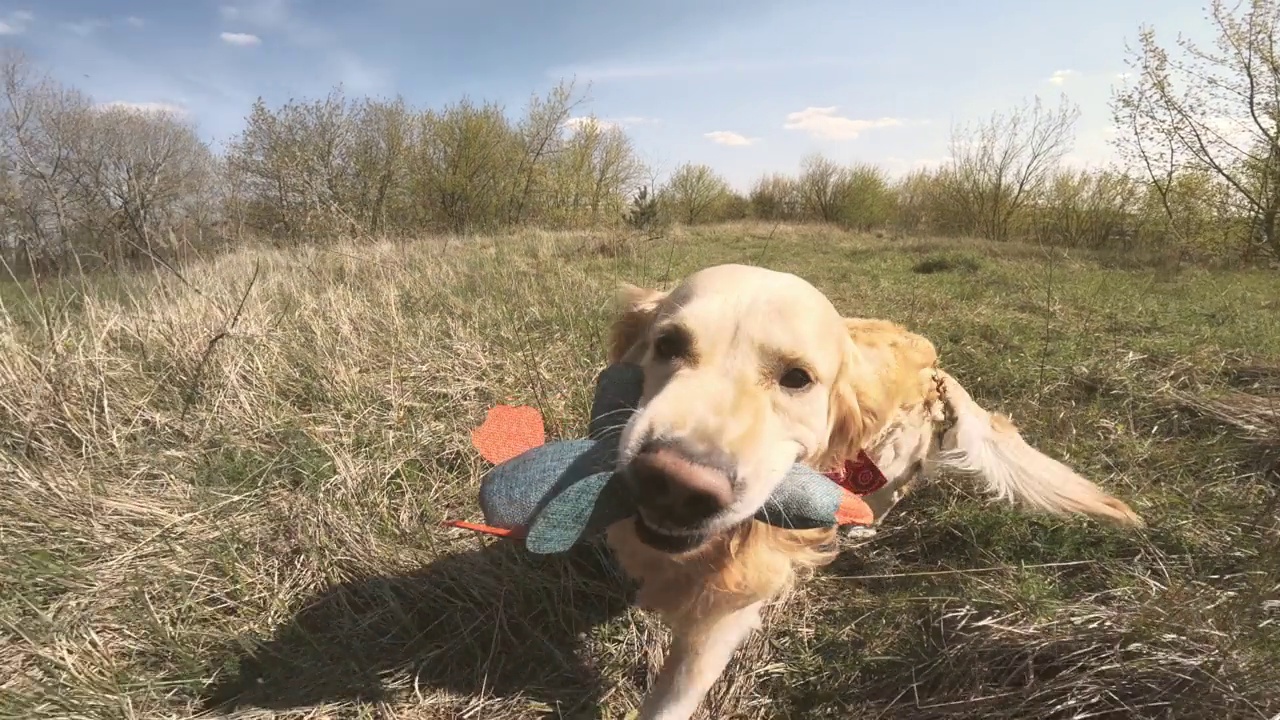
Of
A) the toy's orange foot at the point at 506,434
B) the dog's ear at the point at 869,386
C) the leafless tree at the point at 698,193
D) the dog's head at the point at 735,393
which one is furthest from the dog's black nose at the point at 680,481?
the leafless tree at the point at 698,193

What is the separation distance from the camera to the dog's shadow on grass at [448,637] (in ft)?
5.66

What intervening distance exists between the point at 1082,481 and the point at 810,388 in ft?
4.57

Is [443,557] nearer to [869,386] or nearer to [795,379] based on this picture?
[795,379]

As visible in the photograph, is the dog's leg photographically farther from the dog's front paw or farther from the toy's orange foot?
the dog's front paw

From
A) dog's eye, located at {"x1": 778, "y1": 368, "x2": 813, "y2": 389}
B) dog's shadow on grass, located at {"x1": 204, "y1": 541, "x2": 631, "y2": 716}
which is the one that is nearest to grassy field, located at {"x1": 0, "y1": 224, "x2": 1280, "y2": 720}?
dog's shadow on grass, located at {"x1": 204, "y1": 541, "x2": 631, "y2": 716}

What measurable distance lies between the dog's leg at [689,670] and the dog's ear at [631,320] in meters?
0.88

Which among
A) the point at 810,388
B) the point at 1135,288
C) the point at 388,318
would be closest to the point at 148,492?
the point at 388,318

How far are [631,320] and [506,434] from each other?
64 centimetres

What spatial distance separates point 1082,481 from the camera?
2344mm

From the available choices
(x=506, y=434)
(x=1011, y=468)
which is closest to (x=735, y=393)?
(x=506, y=434)

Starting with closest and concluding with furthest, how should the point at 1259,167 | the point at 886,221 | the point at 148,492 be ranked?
the point at 148,492 → the point at 1259,167 → the point at 886,221

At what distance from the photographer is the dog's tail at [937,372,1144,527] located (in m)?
2.25

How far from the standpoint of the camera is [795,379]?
1.70m

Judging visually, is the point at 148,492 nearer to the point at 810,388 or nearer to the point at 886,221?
the point at 810,388
